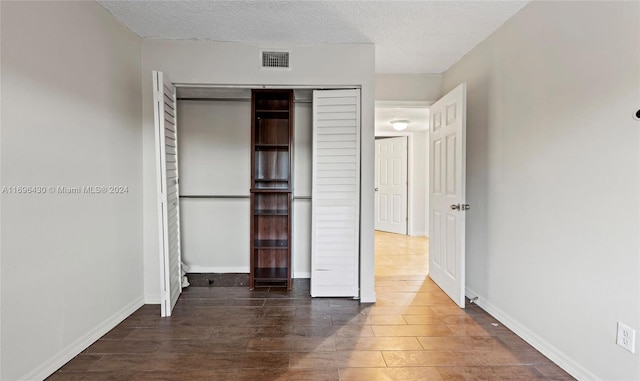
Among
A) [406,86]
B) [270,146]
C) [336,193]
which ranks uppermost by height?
[406,86]

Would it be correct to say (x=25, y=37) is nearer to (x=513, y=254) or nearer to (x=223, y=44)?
(x=223, y=44)

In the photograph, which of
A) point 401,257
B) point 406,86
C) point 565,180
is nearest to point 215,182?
point 406,86

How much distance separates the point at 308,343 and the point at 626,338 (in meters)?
1.75

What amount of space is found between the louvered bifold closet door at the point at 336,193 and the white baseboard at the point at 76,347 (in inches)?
63.1

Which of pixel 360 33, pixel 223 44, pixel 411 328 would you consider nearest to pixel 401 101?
pixel 360 33

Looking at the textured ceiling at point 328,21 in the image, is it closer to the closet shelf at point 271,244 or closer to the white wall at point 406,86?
the white wall at point 406,86

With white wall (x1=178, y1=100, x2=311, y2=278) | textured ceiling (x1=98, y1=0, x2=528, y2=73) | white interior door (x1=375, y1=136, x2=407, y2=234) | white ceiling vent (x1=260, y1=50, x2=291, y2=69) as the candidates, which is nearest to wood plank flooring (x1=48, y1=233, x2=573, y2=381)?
white wall (x1=178, y1=100, x2=311, y2=278)

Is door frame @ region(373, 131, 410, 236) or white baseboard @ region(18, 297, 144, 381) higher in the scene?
door frame @ region(373, 131, 410, 236)

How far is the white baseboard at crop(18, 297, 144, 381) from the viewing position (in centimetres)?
175

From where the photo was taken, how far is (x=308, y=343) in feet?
7.06

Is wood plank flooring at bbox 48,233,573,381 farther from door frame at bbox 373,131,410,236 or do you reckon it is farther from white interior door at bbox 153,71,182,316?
door frame at bbox 373,131,410,236

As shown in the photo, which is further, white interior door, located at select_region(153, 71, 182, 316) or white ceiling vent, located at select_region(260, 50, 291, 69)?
white ceiling vent, located at select_region(260, 50, 291, 69)

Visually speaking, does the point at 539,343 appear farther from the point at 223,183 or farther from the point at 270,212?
the point at 223,183

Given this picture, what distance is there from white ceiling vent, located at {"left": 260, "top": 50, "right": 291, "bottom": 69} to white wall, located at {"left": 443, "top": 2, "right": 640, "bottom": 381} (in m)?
1.80
